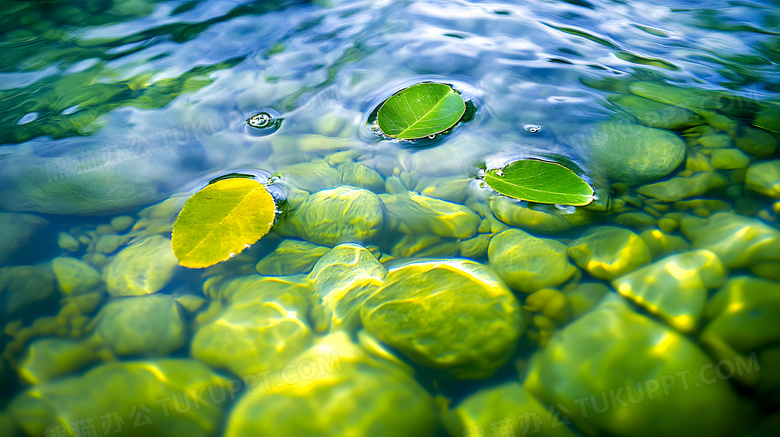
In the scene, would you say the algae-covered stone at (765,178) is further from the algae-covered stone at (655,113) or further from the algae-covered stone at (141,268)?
the algae-covered stone at (141,268)

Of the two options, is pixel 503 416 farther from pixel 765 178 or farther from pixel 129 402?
pixel 765 178

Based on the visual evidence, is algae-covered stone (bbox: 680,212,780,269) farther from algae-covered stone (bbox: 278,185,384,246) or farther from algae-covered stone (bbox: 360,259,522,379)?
algae-covered stone (bbox: 278,185,384,246)

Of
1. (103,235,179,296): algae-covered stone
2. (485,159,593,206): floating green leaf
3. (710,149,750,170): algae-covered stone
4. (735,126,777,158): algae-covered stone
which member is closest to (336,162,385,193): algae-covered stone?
(485,159,593,206): floating green leaf

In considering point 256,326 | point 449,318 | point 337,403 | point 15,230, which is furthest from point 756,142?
point 15,230

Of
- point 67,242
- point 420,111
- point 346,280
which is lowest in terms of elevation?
point 346,280

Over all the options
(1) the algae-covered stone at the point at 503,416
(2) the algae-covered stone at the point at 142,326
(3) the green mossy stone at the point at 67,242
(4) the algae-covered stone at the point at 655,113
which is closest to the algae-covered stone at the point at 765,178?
(4) the algae-covered stone at the point at 655,113
